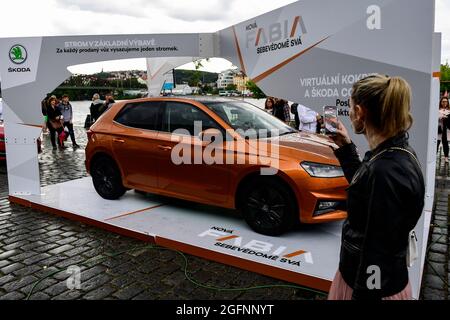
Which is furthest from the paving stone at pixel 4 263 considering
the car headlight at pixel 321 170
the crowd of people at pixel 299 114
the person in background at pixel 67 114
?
the person in background at pixel 67 114

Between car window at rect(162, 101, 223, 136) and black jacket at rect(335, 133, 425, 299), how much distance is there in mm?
3551

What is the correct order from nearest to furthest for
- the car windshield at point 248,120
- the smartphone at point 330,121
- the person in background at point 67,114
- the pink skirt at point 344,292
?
the pink skirt at point 344,292, the smartphone at point 330,121, the car windshield at point 248,120, the person in background at point 67,114

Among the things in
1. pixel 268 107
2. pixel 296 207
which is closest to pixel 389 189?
pixel 296 207

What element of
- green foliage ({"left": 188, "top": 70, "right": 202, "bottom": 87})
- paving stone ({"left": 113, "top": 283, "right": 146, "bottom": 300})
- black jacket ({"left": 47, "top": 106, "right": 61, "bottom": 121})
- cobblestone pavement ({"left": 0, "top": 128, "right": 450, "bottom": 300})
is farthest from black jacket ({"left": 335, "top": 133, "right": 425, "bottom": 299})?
green foliage ({"left": 188, "top": 70, "right": 202, "bottom": 87})

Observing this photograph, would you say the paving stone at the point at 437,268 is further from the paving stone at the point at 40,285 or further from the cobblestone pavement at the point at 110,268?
the paving stone at the point at 40,285

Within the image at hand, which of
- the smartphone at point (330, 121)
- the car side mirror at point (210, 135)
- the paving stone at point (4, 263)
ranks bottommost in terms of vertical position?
the paving stone at point (4, 263)

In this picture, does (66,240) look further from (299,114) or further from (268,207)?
(299,114)

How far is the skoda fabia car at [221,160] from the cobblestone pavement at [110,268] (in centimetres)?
92

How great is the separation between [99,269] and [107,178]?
253cm

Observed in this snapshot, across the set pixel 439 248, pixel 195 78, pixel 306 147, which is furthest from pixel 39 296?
pixel 195 78

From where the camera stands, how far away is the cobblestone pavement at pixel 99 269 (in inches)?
145

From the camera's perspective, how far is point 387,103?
172cm

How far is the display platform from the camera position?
4.04 metres

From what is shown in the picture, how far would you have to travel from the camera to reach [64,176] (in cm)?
868
